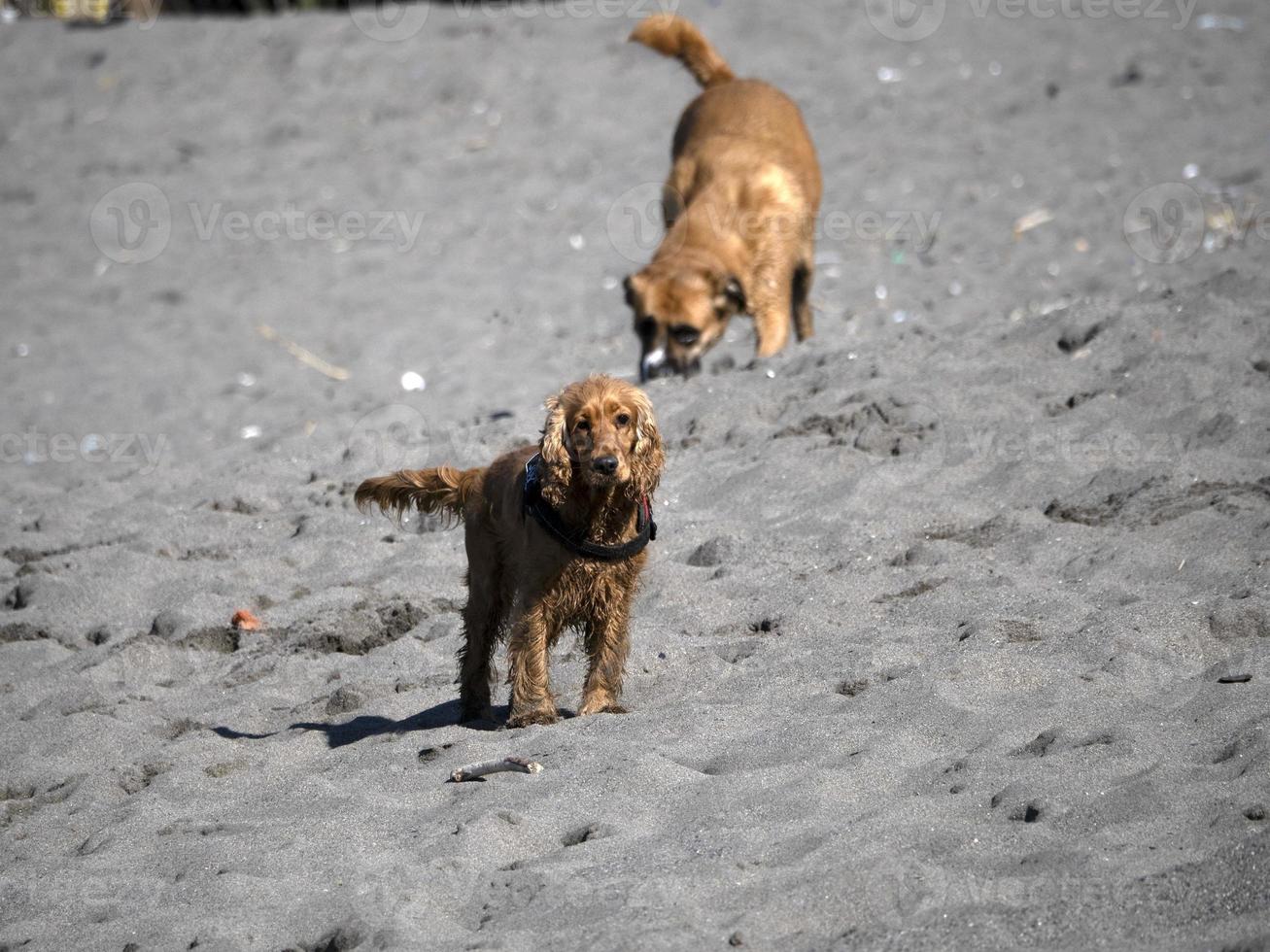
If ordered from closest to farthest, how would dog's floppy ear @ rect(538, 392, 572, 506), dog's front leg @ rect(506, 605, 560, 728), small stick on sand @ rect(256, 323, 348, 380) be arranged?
dog's floppy ear @ rect(538, 392, 572, 506), dog's front leg @ rect(506, 605, 560, 728), small stick on sand @ rect(256, 323, 348, 380)

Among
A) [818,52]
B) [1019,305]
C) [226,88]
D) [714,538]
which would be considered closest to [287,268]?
[226,88]

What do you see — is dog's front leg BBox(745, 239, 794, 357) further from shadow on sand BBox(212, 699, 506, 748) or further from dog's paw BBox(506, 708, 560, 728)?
dog's paw BBox(506, 708, 560, 728)

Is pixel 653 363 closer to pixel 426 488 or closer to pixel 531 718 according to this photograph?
pixel 426 488

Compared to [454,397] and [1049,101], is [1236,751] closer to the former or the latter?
[454,397]

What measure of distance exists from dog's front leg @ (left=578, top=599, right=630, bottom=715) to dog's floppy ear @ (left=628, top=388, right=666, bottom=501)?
44 cm

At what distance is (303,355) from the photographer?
11703mm

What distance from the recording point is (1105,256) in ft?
35.1

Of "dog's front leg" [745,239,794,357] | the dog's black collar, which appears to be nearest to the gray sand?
"dog's front leg" [745,239,794,357]

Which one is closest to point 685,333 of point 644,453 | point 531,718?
point 644,453

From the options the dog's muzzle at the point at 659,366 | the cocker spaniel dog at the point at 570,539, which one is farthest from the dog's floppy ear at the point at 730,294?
the cocker spaniel dog at the point at 570,539

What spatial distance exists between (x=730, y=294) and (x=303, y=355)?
388 cm

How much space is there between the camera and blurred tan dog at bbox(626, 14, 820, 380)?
947 centimetres

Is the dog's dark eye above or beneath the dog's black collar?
above

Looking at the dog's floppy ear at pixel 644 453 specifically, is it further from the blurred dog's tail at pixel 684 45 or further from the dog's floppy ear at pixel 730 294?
the blurred dog's tail at pixel 684 45
